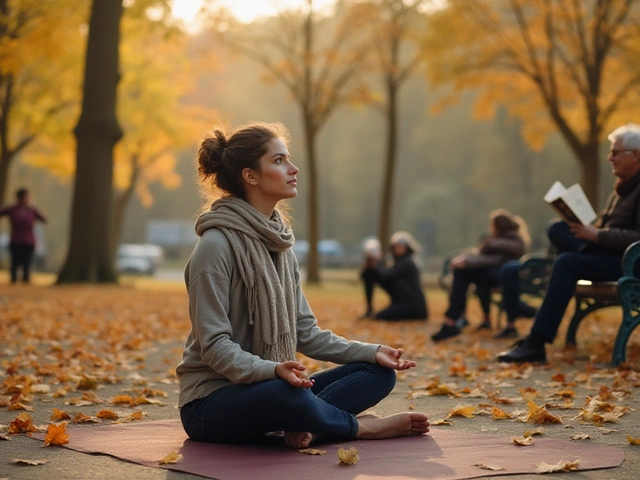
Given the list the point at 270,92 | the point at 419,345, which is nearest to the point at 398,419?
the point at 419,345

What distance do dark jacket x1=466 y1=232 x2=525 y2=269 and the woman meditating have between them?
21.4 feet

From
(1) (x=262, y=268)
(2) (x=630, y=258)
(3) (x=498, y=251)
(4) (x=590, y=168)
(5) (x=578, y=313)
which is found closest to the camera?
(1) (x=262, y=268)

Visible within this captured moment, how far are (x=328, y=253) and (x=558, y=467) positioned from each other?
56808 millimetres

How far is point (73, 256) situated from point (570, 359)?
533 inches

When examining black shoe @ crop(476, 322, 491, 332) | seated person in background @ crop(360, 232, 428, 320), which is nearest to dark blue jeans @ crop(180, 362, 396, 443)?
black shoe @ crop(476, 322, 491, 332)

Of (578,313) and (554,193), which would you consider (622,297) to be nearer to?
(554,193)

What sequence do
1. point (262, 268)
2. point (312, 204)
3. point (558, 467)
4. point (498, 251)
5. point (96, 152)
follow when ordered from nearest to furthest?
point (558, 467), point (262, 268), point (498, 251), point (96, 152), point (312, 204)

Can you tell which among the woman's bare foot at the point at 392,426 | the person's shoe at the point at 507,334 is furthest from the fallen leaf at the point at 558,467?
the person's shoe at the point at 507,334

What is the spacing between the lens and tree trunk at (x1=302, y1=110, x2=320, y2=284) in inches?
1092

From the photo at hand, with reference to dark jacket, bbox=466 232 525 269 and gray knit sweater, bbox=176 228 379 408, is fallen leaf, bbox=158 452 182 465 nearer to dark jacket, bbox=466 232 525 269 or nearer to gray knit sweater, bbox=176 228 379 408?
gray knit sweater, bbox=176 228 379 408

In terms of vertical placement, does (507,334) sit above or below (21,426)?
below

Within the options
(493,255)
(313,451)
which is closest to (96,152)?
(493,255)

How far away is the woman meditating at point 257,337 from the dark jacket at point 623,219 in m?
3.27

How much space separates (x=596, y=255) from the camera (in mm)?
7590
